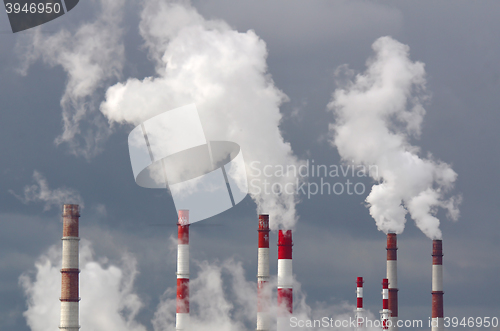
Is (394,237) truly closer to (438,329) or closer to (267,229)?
(438,329)

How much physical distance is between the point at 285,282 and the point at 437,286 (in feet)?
51.4

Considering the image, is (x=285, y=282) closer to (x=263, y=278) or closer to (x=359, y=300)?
(x=263, y=278)

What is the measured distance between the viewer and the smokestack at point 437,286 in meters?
57.9

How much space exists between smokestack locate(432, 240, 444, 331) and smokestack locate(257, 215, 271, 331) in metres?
14.7

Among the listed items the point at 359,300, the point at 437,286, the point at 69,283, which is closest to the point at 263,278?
the point at 359,300

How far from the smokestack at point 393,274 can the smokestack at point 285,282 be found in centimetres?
1389

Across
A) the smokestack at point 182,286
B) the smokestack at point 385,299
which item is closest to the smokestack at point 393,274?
the smokestack at point 385,299

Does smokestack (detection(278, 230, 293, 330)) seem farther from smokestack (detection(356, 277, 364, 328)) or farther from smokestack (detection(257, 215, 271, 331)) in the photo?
smokestack (detection(356, 277, 364, 328))

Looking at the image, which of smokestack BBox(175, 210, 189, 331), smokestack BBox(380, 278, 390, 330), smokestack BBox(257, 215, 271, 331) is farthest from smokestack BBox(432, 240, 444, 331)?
smokestack BBox(175, 210, 189, 331)

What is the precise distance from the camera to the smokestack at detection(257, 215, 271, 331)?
50.2m

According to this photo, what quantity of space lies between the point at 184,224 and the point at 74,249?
6.90m

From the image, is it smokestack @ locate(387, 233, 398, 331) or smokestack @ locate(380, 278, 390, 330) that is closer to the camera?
smokestack @ locate(380, 278, 390, 330)

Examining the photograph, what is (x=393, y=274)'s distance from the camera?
60.7m

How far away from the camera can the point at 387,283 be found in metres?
59.1
